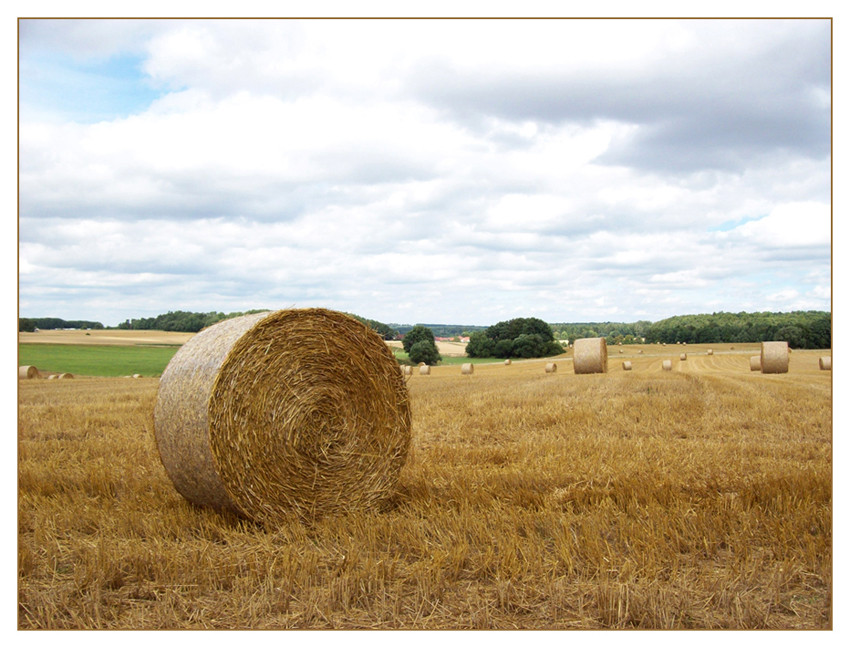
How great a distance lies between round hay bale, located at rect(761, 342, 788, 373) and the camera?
20750 mm

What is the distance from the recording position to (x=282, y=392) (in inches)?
208

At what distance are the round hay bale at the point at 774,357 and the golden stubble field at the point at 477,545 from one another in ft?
45.4

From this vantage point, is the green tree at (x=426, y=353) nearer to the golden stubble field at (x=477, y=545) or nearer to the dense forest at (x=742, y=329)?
the dense forest at (x=742, y=329)

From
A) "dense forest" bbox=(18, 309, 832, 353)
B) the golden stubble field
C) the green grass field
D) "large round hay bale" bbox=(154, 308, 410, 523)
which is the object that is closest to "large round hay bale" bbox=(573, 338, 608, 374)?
"dense forest" bbox=(18, 309, 832, 353)

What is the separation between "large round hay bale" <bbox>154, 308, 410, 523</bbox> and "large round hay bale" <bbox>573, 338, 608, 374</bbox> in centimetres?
1659

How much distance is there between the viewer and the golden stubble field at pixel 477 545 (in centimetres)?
352

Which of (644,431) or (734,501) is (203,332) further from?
(644,431)

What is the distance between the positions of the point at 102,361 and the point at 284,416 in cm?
2111

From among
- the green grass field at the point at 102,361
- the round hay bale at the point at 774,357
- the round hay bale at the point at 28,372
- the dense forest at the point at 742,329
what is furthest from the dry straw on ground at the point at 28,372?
the round hay bale at the point at 774,357

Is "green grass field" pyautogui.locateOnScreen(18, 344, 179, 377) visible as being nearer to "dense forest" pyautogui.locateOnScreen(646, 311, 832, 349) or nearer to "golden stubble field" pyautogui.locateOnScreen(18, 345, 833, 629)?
"golden stubble field" pyautogui.locateOnScreen(18, 345, 833, 629)
